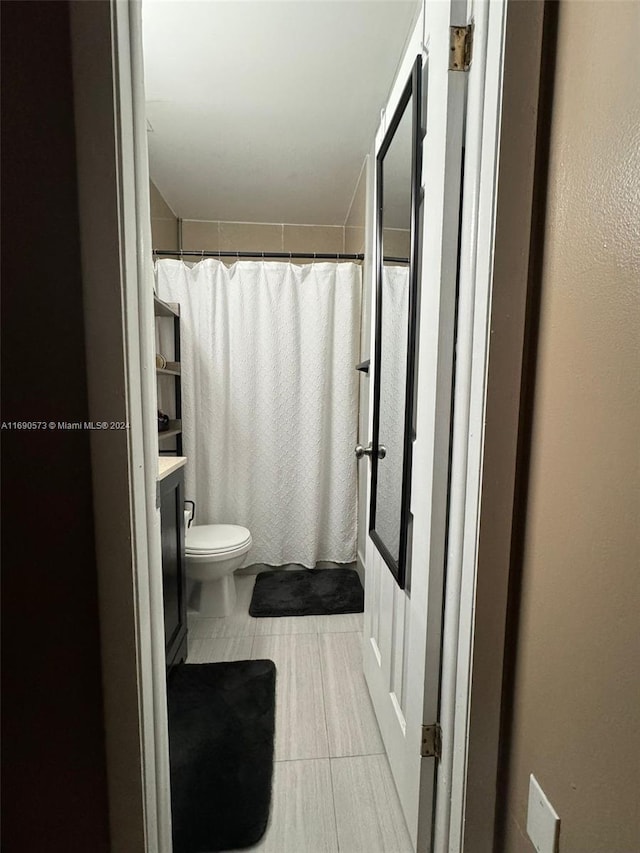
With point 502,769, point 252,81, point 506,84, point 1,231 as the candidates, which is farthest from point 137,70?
point 502,769

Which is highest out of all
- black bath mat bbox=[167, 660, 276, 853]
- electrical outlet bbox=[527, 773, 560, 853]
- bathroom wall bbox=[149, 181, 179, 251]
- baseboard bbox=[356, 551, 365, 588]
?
bathroom wall bbox=[149, 181, 179, 251]

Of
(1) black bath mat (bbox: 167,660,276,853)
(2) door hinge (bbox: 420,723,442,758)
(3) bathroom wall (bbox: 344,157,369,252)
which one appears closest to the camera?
(2) door hinge (bbox: 420,723,442,758)

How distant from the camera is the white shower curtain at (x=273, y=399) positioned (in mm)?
2381

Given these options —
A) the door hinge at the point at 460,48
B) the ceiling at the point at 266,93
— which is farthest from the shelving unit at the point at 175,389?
the door hinge at the point at 460,48

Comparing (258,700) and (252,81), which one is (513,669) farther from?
(252,81)

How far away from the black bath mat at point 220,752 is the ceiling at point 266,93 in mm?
2555

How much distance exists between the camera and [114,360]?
2.16 ft

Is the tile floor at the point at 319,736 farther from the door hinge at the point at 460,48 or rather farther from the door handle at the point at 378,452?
the door hinge at the point at 460,48

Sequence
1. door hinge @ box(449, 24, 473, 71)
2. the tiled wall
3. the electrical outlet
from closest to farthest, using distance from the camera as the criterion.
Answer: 1. the electrical outlet
2. door hinge @ box(449, 24, 473, 71)
3. the tiled wall

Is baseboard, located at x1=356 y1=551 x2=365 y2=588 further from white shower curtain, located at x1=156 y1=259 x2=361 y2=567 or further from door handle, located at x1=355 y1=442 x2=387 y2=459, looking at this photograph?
Answer: door handle, located at x1=355 y1=442 x2=387 y2=459

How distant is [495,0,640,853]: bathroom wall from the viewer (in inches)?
20.0

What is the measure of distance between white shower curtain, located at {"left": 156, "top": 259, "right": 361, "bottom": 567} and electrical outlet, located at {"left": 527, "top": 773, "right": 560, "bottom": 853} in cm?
184

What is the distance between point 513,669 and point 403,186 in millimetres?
1322

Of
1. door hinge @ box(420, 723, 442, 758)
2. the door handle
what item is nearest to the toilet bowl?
the door handle
